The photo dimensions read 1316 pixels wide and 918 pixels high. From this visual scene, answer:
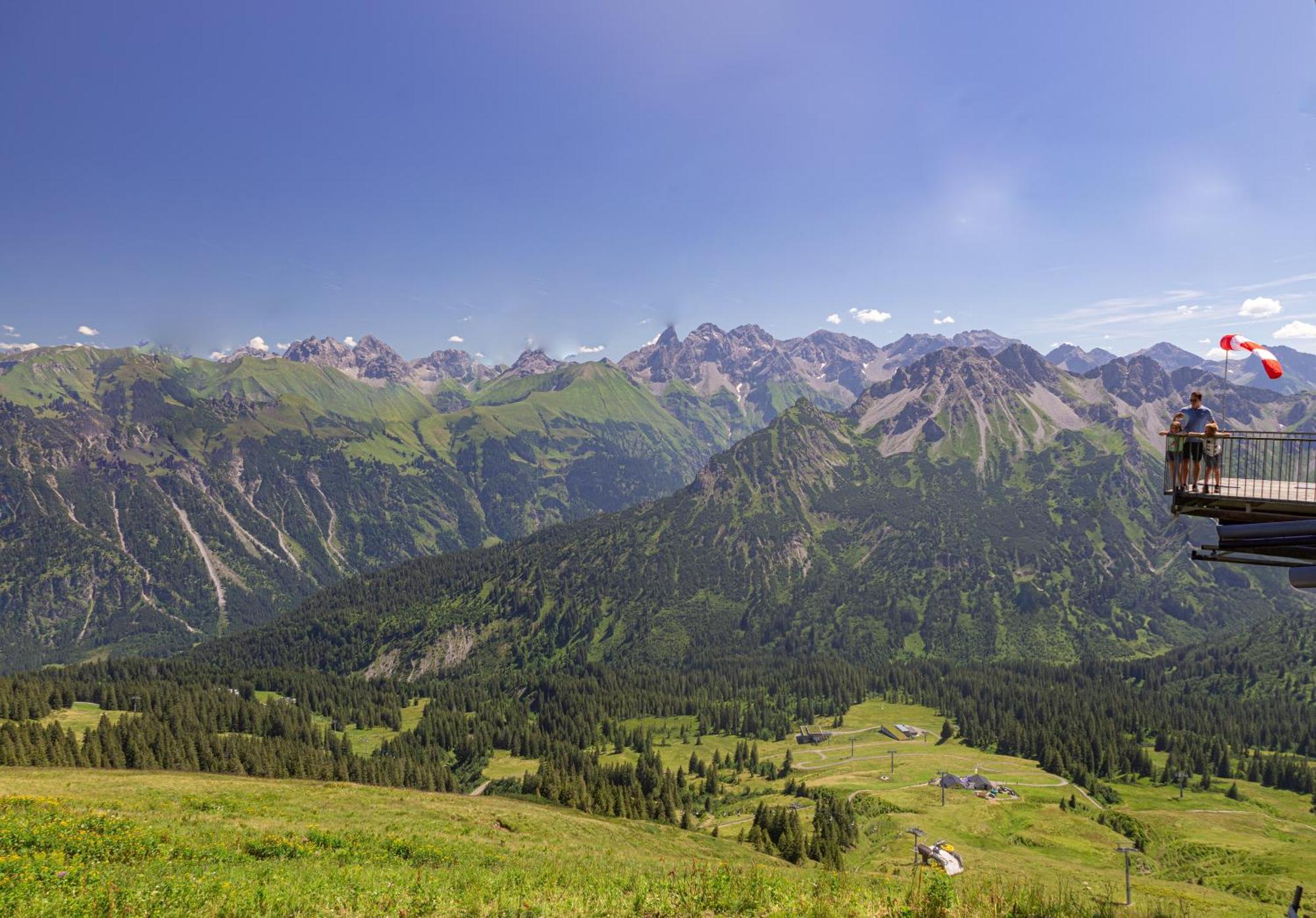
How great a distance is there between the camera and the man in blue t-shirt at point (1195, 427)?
20781 mm

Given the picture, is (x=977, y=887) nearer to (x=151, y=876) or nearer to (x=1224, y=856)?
(x=151, y=876)

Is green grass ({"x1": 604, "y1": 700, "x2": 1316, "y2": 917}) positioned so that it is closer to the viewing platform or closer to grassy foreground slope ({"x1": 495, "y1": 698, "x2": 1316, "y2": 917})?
grassy foreground slope ({"x1": 495, "y1": 698, "x2": 1316, "y2": 917})

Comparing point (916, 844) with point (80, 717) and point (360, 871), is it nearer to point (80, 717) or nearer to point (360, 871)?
point (360, 871)

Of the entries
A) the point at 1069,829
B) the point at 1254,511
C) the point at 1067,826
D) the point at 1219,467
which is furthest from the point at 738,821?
the point at 1219,467

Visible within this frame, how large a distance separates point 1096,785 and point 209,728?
22180 cm

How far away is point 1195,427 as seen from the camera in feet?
74.5

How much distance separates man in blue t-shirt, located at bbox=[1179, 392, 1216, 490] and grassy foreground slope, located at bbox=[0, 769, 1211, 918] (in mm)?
14998

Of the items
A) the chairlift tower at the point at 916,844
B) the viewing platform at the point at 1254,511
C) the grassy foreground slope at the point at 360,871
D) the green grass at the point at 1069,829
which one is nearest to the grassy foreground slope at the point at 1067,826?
the green grass at the point at 1069,829

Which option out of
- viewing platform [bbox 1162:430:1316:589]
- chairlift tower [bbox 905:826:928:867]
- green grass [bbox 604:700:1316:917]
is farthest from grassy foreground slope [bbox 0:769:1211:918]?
green grass [bbox 604:700:1316:917]

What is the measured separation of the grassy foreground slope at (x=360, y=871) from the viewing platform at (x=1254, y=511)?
1251cm

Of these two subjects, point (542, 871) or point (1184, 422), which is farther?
point (542, 871)

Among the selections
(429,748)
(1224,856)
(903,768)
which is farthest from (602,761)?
(1224,856)

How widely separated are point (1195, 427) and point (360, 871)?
126ft

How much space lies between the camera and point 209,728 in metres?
152
